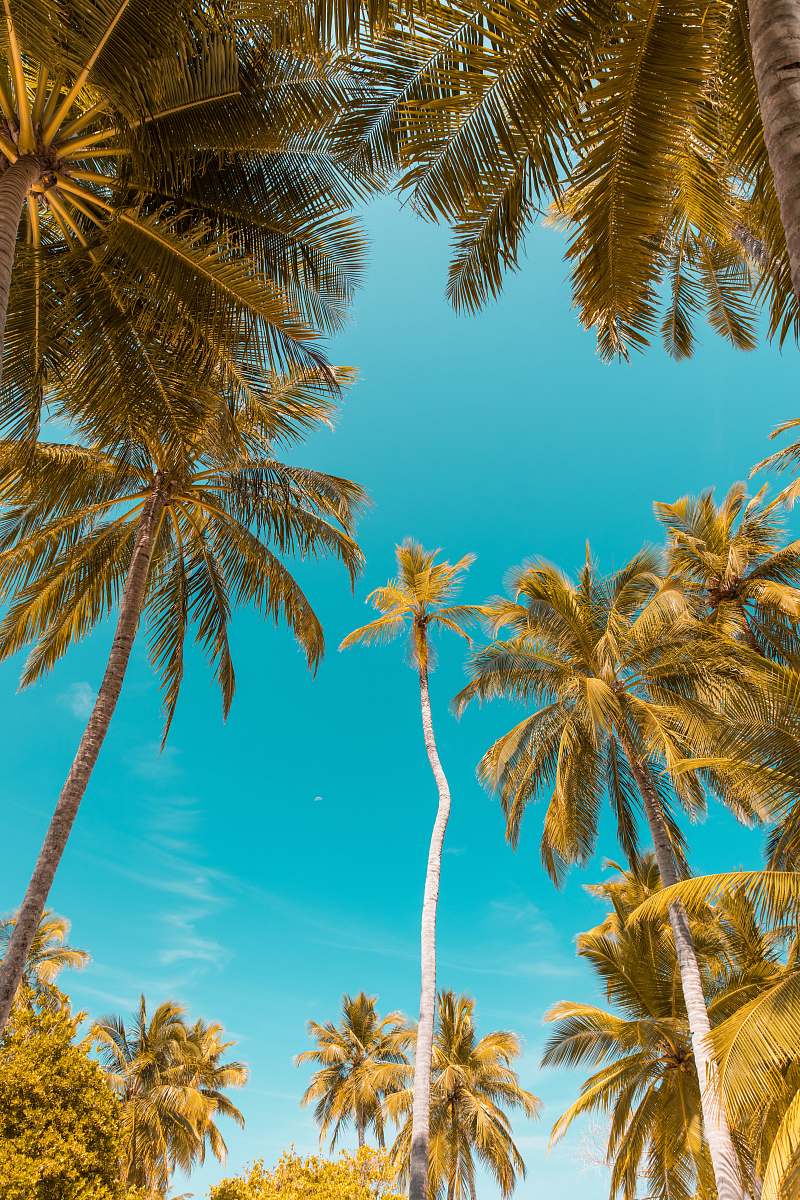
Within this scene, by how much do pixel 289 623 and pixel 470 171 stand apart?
7981 millimetres

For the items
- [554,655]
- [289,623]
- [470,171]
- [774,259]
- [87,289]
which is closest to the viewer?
[774,259]

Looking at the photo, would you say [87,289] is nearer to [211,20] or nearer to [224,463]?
[211,20]

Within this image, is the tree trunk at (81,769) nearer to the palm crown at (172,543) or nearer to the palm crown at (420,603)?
the palm crown at (172,543)

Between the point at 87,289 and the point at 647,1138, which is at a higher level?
the point at 87,289

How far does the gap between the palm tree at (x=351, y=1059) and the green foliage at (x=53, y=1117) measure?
66.6 feet

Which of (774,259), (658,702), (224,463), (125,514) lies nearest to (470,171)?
(774,259)

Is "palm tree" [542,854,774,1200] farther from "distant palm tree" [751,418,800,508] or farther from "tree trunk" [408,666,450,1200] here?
"distant palm tree" [751,418,800,508]

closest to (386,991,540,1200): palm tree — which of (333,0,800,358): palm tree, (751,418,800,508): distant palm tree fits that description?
(751,418,800,508): distant palm tree

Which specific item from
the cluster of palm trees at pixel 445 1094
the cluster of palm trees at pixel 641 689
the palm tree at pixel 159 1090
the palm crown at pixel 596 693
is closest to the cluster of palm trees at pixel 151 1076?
the palm tree at pixel 159 1090

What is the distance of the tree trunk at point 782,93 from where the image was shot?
260 centimetres

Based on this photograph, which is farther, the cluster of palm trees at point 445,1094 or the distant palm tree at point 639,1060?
the cluster of palm trees at point 445,1094

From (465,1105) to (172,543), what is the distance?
2062 cm

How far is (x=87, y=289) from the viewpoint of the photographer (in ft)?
23.8

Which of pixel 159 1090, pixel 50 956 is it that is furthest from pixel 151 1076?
pixel 50 956
